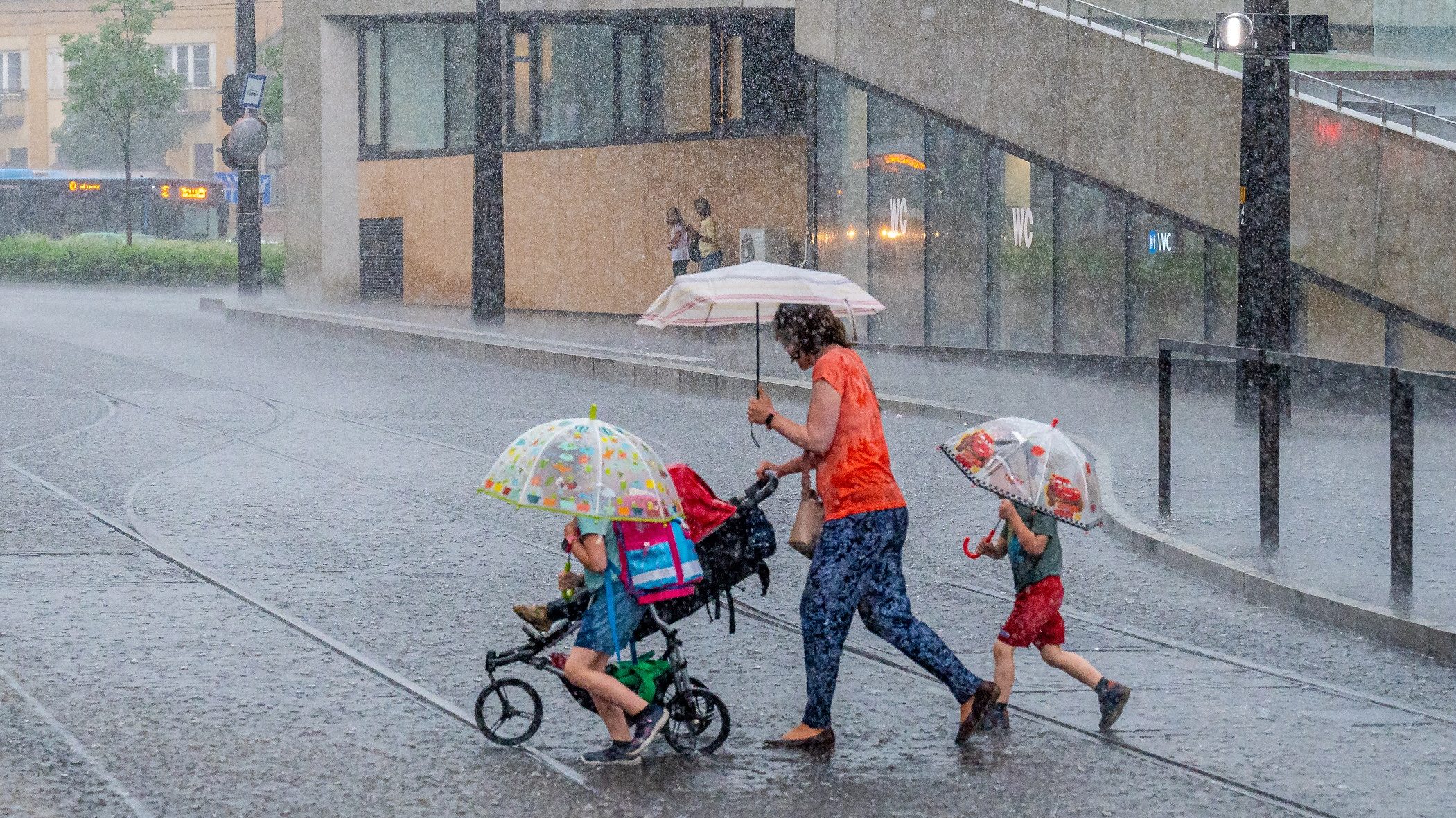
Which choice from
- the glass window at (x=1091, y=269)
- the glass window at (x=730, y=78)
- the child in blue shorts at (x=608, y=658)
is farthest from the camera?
the glass window at (x=730, y=78)

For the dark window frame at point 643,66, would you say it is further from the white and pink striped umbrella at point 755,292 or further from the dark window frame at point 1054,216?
the white and pink striped umbrella at point 755,292

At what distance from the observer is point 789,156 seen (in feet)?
101

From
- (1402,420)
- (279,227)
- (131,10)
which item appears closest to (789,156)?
(1402,420)

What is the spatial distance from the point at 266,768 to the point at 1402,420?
18.2 feet

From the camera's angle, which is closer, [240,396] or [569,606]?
[569,606]

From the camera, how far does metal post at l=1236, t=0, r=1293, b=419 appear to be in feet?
47.6

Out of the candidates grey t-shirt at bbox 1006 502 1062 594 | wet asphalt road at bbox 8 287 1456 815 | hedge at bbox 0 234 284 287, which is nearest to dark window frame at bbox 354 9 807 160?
hedge at bbox 0 234 284 287

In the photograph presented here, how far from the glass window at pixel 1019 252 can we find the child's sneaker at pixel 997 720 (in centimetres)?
1589

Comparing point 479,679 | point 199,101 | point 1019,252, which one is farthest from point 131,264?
point 479,679

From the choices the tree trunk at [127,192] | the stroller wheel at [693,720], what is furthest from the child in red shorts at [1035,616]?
the tree trunk at [127,192]

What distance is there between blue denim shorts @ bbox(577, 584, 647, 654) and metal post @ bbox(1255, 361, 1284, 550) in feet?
16.5

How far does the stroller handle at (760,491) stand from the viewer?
620 cm

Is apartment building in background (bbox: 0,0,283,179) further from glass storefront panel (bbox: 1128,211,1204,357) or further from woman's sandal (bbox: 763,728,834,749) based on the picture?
woman's sandal (bbox: 763,728,834,749)

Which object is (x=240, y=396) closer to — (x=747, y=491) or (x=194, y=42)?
(x=747, y=491)
